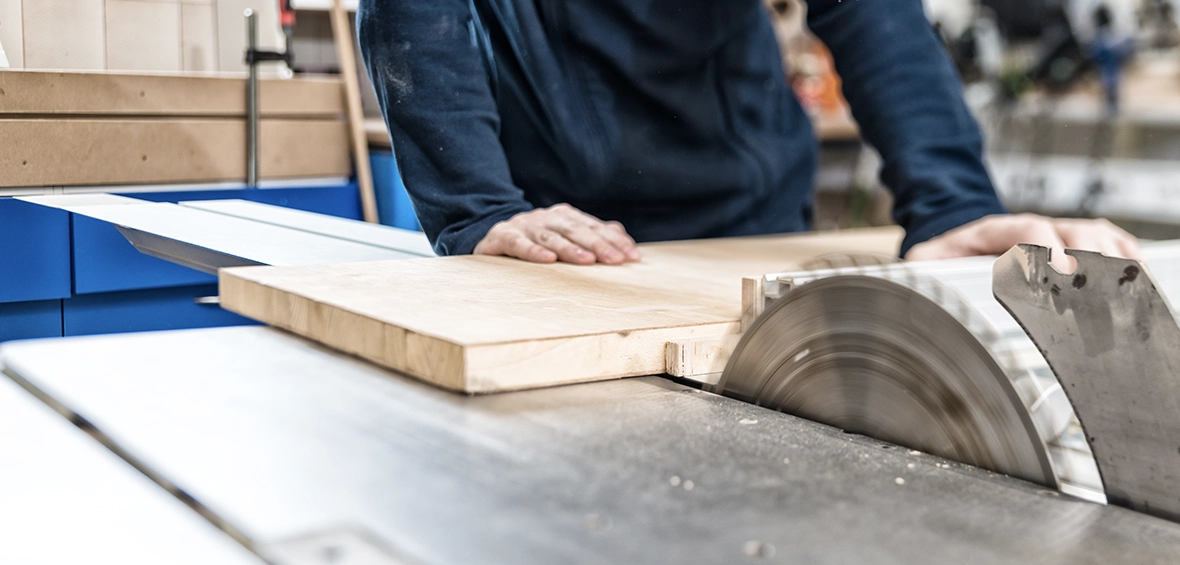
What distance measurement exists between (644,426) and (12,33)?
633 millimetres

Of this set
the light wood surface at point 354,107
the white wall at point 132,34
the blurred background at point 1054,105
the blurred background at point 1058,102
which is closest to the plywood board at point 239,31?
the white wall at point 132,34

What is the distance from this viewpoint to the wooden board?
688 millimetres

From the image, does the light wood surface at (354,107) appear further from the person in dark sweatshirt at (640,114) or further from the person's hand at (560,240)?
the person's hand at (560,240)

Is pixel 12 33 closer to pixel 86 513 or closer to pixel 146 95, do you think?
pixel 146 95

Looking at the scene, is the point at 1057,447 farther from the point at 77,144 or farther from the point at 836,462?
the point at 77,144

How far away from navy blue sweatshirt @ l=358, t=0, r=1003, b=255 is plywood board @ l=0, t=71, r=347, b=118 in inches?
5.4

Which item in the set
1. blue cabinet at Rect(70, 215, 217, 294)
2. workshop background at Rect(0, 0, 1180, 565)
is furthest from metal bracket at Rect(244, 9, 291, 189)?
blue cabinet at Rect(70, 215, 217, 294)

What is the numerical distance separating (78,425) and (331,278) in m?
0.28

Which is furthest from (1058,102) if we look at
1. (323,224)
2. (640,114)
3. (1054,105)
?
(323,224)

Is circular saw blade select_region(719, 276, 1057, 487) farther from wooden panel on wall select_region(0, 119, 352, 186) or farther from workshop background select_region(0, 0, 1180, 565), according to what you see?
wooden panel on wall select_region(0, 119, 352, 186)

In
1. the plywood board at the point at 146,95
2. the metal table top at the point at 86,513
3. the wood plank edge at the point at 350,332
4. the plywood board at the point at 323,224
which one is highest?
the plywood board at the point at 146,95

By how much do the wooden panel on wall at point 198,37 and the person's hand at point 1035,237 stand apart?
729 mm

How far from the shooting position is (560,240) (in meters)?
1.04

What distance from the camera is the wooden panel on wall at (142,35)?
93 cm
